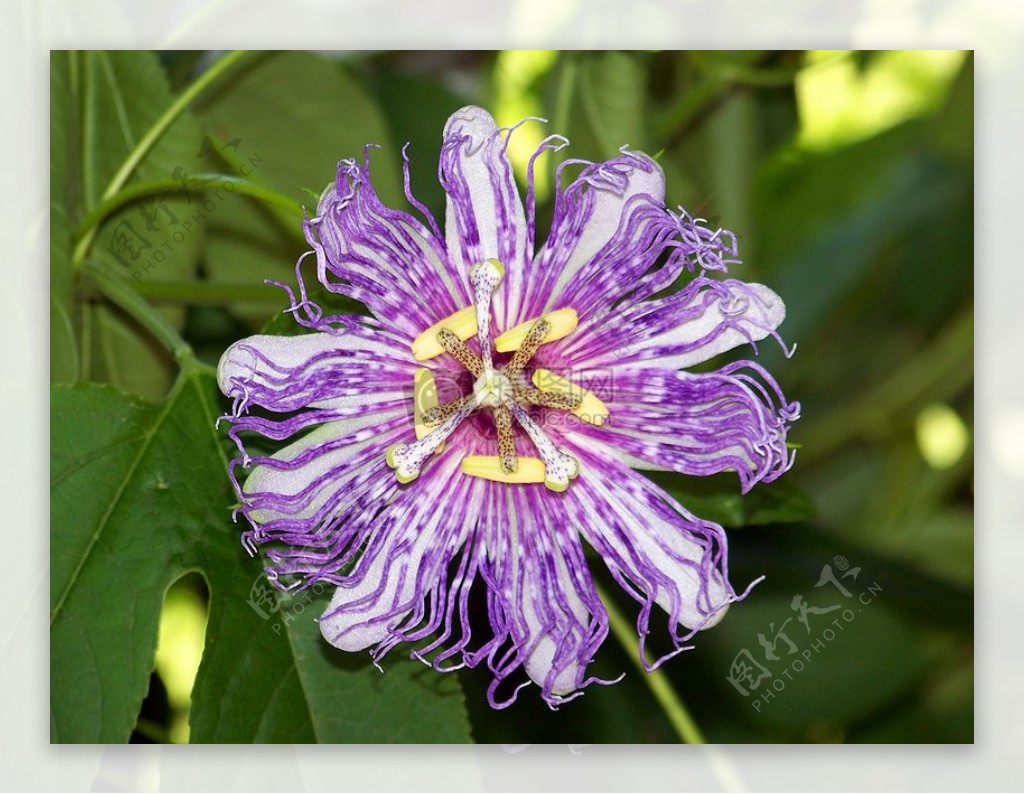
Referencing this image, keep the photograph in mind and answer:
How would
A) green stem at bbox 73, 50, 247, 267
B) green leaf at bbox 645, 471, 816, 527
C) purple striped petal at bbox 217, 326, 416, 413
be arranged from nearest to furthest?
purple striped petal at bbox 217, 326, 416, 413, green leaf at bbox 645, 471, 816, 527, green stem at bbox 73, 50, 247, 267

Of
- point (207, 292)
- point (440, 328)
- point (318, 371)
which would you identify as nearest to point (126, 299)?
point (207, 292)

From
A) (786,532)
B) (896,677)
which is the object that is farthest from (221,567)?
(896,677)

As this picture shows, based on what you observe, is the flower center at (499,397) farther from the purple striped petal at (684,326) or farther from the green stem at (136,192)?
the green stem at (136,192)

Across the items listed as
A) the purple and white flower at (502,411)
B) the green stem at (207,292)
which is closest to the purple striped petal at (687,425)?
the purple and white flower at (502,411)

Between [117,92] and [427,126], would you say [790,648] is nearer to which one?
[427,126]

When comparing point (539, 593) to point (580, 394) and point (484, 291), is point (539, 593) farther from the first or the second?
point (484, 291)

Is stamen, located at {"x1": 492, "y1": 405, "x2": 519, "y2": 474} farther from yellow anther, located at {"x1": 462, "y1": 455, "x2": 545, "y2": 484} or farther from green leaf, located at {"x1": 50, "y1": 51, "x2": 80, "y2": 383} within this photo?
green leaf, located at {"x1": 50, "y1": 51, "x2": 80, "y2": 383}

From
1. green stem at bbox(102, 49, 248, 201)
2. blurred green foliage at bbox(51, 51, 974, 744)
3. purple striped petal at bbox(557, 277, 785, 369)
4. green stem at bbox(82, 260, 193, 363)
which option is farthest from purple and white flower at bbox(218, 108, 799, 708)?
green stem at bbox(102, 49, 248, 201)

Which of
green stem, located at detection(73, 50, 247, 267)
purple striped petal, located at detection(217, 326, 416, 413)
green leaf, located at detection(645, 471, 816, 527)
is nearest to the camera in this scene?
purple striped petal, located at detection(217, 326, 416, 413)
